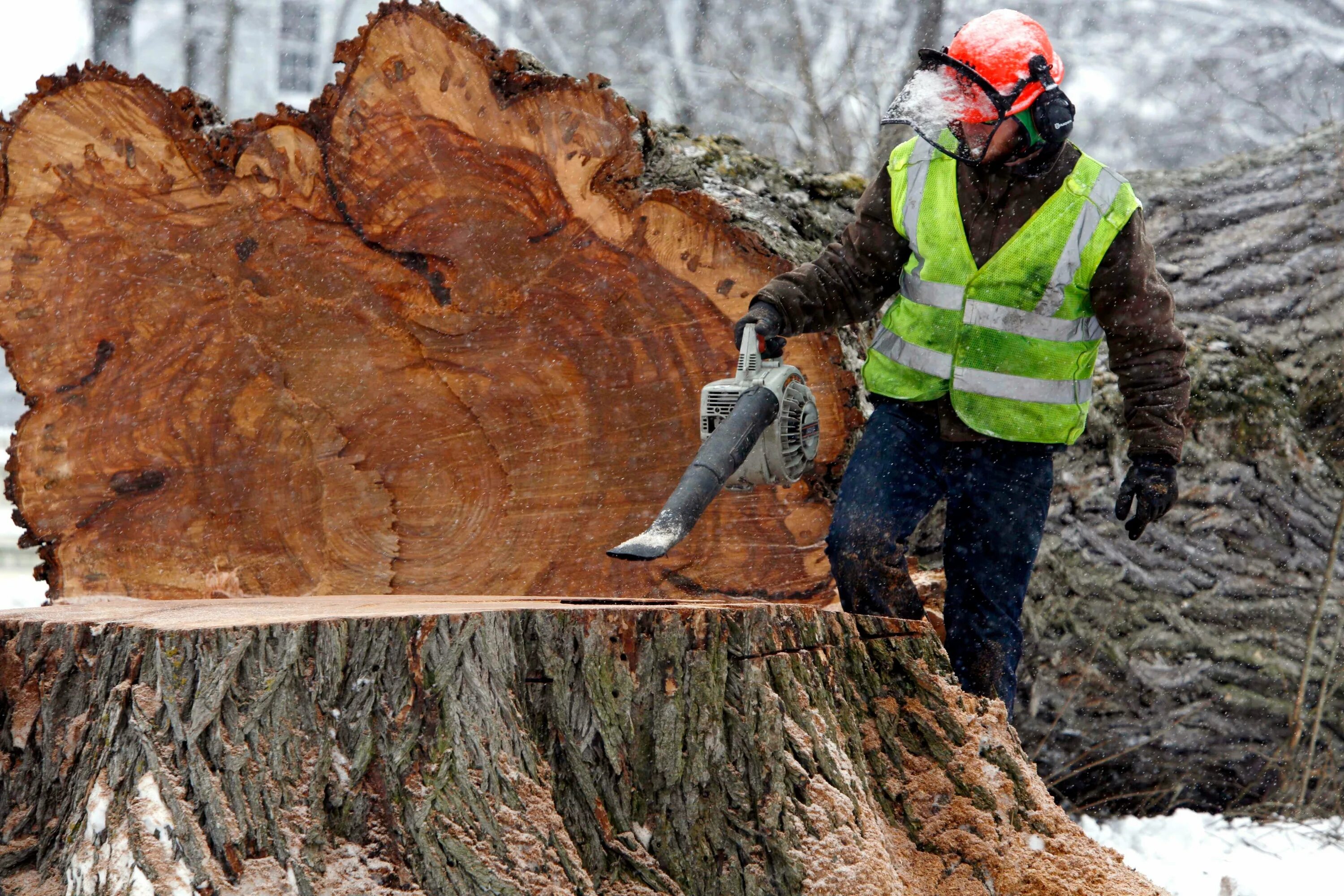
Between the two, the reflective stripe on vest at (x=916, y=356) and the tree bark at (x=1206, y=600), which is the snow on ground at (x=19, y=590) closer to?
the reflective stripe on vest at (x=916, y=356)

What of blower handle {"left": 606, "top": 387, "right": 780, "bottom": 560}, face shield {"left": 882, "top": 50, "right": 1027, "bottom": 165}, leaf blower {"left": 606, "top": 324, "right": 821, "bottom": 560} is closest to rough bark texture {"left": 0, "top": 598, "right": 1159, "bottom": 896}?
blower handle {"left": 606, "top": 387, "right": 780, "bottom": 560}

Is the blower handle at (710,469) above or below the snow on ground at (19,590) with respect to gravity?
above

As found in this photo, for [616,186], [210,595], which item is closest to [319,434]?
[210,595]

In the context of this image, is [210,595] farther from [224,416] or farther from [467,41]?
[467,41]

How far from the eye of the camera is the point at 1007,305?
2.69 meters

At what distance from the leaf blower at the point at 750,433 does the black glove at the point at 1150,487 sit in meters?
0.73

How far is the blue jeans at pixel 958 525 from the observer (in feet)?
9.09

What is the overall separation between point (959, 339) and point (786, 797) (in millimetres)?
1216

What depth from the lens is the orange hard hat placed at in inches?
98.1

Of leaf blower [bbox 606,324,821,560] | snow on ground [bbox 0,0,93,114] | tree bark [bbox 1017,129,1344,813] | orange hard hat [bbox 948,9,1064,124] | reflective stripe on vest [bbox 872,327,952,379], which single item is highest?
snow on ground [bbox 0,0,93,114]

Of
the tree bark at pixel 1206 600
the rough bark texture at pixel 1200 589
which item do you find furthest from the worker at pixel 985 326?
the tree bark at pixel 1206 600

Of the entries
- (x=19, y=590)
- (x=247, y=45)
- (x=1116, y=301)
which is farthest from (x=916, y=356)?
(x=247, y=45)

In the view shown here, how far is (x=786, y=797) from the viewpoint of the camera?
6.63 ft

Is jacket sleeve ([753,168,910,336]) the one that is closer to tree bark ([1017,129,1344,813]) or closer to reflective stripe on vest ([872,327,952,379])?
reflective stripe on vest ([872,327,952,379])
